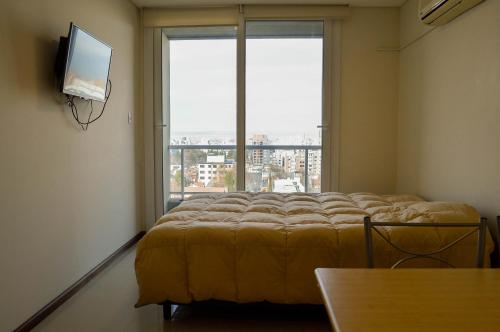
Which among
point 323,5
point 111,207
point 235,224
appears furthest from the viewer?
point 323,5

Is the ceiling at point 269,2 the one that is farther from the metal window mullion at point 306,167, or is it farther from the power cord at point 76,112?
the metal window mullion at point 306,167

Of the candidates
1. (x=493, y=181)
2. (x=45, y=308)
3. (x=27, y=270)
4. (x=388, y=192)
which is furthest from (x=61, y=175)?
(x=388, y=192)

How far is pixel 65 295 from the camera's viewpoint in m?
2.62

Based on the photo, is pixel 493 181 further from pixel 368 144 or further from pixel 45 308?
pixel 45 308

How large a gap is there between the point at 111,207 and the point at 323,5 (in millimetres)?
3062

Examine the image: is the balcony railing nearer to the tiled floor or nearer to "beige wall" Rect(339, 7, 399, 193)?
"beige wall" Rect(339, 7, 399, 193)

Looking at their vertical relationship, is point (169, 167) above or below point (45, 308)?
above

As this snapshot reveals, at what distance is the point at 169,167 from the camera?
14.9 feet

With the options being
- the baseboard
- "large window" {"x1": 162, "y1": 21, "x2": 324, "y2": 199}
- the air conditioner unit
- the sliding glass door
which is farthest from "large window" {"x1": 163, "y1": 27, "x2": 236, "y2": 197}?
the air conditioner unit

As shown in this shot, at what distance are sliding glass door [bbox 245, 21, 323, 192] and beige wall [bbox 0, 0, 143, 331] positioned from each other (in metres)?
1.50

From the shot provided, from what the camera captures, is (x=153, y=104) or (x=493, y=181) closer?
(x=493, y=181)

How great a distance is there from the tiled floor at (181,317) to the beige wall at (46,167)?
201 mm

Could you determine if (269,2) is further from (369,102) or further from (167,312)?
(167,312)

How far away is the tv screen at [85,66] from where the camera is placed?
2416 millimetres
